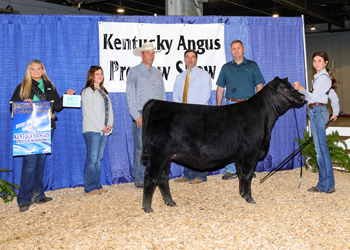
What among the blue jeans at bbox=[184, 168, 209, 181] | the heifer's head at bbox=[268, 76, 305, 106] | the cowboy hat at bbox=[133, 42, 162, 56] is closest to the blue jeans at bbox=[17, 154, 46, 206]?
the cowboy hat at bbox=[133, 42, 162, 56]

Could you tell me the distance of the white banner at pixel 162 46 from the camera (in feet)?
17.3

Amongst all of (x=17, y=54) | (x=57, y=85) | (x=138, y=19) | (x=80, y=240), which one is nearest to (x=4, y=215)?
(x=80, y=240)

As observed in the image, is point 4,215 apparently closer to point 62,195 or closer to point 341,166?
point 62,195

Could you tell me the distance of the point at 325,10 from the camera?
14.9 m

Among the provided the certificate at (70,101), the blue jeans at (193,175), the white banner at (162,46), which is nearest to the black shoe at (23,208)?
the certificate at (70,101)

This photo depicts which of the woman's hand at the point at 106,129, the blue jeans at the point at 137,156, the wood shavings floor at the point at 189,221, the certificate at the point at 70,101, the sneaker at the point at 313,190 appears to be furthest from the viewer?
the blue jeans at the point at 137,156

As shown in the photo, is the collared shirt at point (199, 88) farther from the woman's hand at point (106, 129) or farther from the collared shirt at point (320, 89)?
the collared shirt at point (320, 89)

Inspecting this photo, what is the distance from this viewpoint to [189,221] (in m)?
3.52

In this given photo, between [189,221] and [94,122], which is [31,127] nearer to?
[94,122]

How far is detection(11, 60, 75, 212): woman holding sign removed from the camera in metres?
4.18

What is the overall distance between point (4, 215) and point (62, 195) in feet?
3.18

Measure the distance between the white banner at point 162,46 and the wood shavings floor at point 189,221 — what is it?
1.89m

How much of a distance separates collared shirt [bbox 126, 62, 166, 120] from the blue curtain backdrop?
2.09ft

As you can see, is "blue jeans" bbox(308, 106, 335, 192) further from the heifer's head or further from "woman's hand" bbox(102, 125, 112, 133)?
"woman's hand" bbox(102, 125, 112, 133)
